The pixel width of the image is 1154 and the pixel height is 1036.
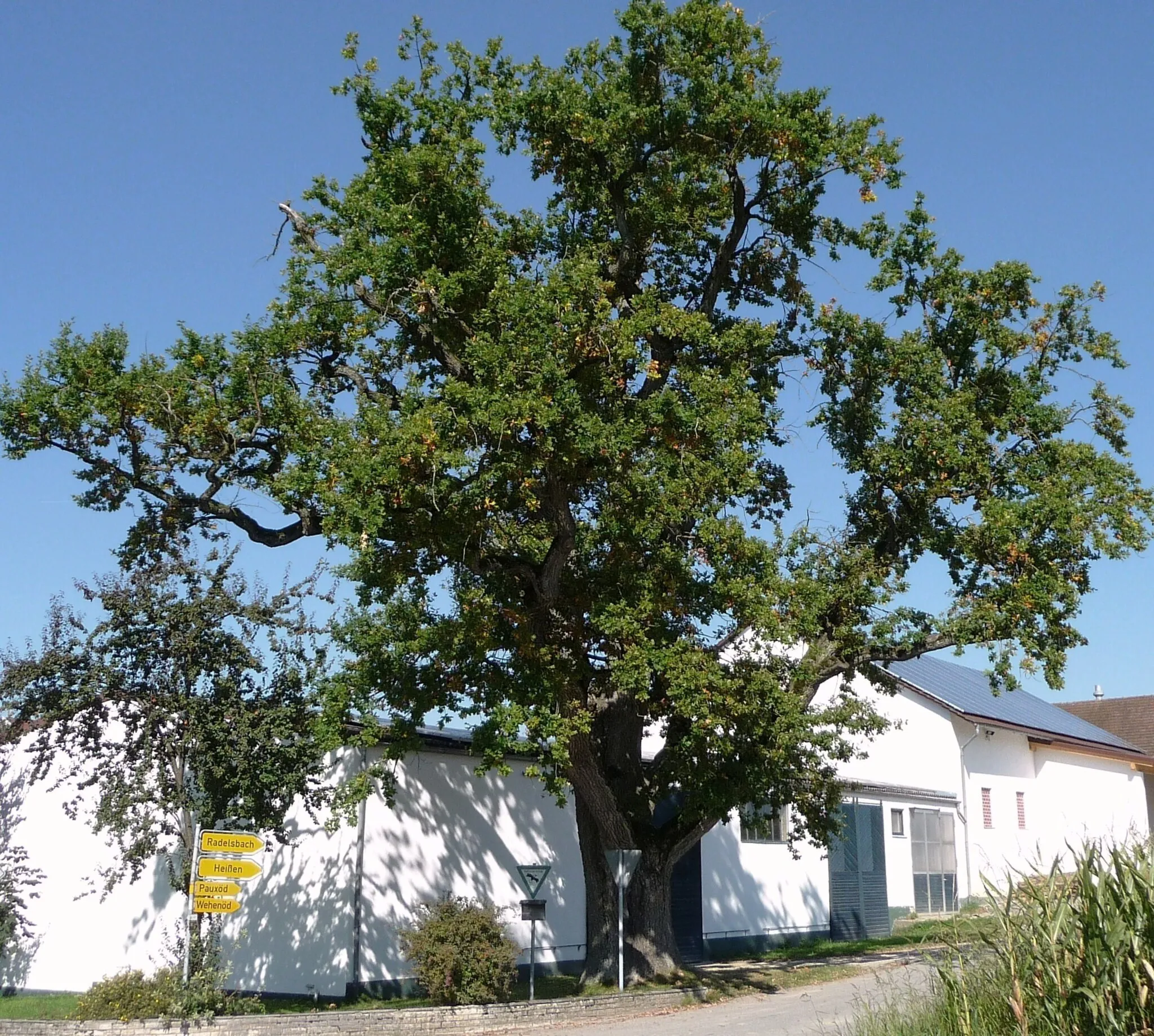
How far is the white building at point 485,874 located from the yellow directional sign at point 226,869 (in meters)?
2.75

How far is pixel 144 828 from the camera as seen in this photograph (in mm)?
15484

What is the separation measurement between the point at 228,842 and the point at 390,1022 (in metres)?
3.02

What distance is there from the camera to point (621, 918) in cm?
1809

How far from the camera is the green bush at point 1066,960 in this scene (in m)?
6.70

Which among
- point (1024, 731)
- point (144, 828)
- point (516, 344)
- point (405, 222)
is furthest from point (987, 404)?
point (1024, 731)

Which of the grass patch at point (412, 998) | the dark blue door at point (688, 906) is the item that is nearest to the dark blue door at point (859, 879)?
the dark blue door at point (688, 906)

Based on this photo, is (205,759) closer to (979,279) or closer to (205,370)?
(205,370)

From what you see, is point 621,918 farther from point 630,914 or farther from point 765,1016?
point 765,1016

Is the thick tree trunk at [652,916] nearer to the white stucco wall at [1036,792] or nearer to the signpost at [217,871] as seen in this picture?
the signpost at [217,871]

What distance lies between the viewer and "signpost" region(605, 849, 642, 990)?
58.4ft

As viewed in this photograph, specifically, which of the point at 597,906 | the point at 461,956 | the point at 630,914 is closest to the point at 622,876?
the point at 597,906

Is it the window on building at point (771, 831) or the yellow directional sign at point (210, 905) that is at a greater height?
the window on building at point (771, 831)

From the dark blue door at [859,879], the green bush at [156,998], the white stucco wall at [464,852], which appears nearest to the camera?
the green bush at [156,998]

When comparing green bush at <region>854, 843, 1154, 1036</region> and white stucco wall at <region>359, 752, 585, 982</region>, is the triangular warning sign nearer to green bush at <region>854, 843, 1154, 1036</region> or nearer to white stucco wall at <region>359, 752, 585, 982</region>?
white stucco wall at <region>359, 752, 585, 982</region>
